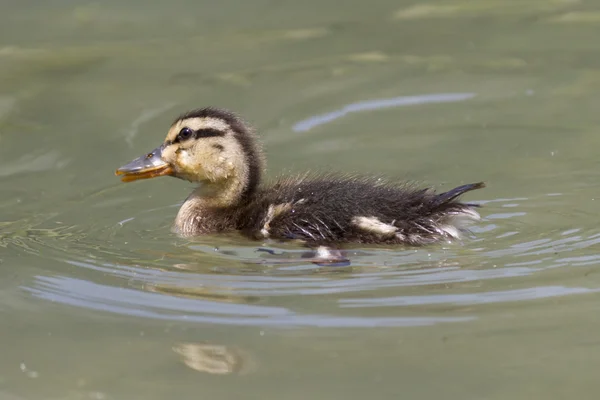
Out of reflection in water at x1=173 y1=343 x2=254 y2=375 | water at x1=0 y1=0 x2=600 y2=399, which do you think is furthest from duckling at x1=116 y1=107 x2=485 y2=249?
reflection in water at x1=173 y1=343 x2=254 y2=375

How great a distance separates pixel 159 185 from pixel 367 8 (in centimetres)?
248

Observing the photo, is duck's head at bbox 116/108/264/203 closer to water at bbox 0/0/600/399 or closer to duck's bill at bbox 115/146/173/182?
duck's bill at bbox 115/146/173/182

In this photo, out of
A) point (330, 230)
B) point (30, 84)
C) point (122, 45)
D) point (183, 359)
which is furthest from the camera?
point (122, 45)

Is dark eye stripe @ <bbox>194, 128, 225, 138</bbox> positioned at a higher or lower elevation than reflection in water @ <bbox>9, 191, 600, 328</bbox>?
higher

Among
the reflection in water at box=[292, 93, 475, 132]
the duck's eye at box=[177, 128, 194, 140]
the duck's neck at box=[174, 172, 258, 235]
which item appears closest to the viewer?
the duck's neck at box=[174, 172, 258, 235]

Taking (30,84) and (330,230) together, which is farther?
(30,84)

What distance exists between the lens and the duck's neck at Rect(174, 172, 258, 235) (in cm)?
480

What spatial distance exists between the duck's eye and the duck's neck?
233mm

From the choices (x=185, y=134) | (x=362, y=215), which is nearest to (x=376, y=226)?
(x=362, y=215)

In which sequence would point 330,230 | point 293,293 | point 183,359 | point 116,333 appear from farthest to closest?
point 330,230 < point 293,293 < point 116,333 < point 183,359

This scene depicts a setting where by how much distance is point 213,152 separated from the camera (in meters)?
4.91

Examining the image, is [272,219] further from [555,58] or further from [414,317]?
[555,58]

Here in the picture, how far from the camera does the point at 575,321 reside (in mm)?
3352

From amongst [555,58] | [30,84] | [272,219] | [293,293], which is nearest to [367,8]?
[555,58]
